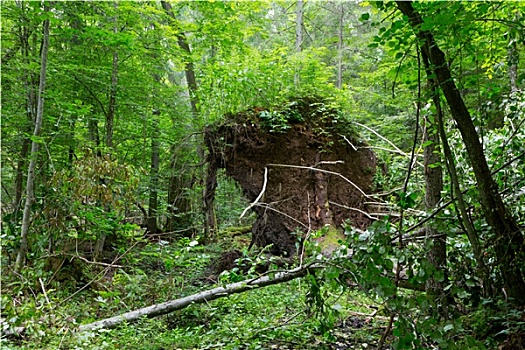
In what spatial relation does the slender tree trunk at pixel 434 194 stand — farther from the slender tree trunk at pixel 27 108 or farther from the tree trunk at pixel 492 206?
the slender tree trunk at pixel 27 108

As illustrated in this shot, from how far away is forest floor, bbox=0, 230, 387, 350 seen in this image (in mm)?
3408

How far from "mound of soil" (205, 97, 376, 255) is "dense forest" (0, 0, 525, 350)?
3cm

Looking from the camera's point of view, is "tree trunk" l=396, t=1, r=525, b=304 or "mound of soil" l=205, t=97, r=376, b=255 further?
"mound of soil" l=205, t=97, r=376, b=255

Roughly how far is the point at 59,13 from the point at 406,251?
722cm

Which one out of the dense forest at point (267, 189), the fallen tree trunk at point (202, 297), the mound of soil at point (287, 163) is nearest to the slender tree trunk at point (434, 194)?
the dense forest at point (267, 189)

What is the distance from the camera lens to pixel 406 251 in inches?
96.1

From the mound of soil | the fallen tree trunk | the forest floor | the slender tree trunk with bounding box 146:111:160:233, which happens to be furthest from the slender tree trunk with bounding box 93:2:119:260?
the fallen tree trunk

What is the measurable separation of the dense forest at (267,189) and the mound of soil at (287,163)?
0.03m

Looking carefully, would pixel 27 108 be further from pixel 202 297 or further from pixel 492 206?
pixel 492 206

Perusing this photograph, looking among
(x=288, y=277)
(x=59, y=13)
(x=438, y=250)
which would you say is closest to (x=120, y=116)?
(x=59, y=13)

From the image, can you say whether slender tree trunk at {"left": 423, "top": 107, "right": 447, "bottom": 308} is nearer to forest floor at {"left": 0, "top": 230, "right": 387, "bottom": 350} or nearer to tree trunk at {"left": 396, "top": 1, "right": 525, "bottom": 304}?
tree trunk at {"left": 396, "top": 1, "right": 525, "bottom": 304}

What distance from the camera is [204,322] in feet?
15.7

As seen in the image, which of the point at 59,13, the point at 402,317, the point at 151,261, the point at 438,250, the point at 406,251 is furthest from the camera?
the point at 151,261

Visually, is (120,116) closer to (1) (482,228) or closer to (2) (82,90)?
(2) (82,90)
